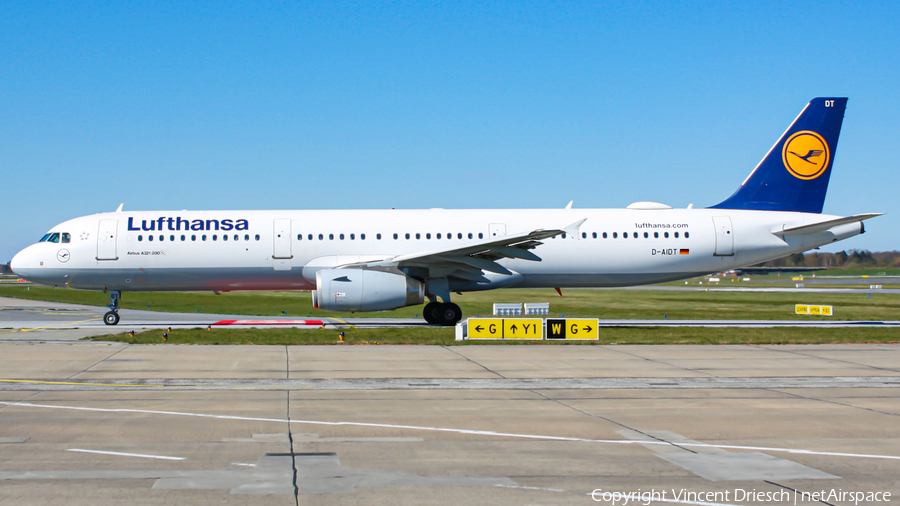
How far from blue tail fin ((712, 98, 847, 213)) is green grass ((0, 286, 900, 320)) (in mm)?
5740

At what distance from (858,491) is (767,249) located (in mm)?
20716

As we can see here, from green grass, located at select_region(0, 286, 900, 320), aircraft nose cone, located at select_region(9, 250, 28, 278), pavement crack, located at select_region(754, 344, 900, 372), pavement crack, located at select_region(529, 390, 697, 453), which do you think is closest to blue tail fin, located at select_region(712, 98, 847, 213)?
green grass, located at select_region(0, 286, 900, 320)

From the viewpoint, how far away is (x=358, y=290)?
849 inches

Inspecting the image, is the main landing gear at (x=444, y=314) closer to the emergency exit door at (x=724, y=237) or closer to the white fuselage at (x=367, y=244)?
the white fuselage at (x=367, y=244)

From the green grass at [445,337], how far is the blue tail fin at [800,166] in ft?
18.9

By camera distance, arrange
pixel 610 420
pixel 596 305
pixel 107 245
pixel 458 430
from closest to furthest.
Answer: pixel 458 430, pixel 610 420, pixel 107 245, pixel 596 305

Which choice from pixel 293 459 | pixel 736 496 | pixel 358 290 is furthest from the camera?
pixel 358 290

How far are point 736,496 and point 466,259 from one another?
16.8 metres

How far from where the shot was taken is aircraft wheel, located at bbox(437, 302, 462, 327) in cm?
2383

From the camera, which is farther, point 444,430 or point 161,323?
point 161,323

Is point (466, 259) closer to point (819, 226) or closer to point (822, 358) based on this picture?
point (822, 358)

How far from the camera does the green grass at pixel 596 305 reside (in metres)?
31.0

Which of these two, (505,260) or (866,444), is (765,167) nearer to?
(505,260)

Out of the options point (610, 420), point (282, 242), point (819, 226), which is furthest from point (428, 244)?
point (610, 420)
